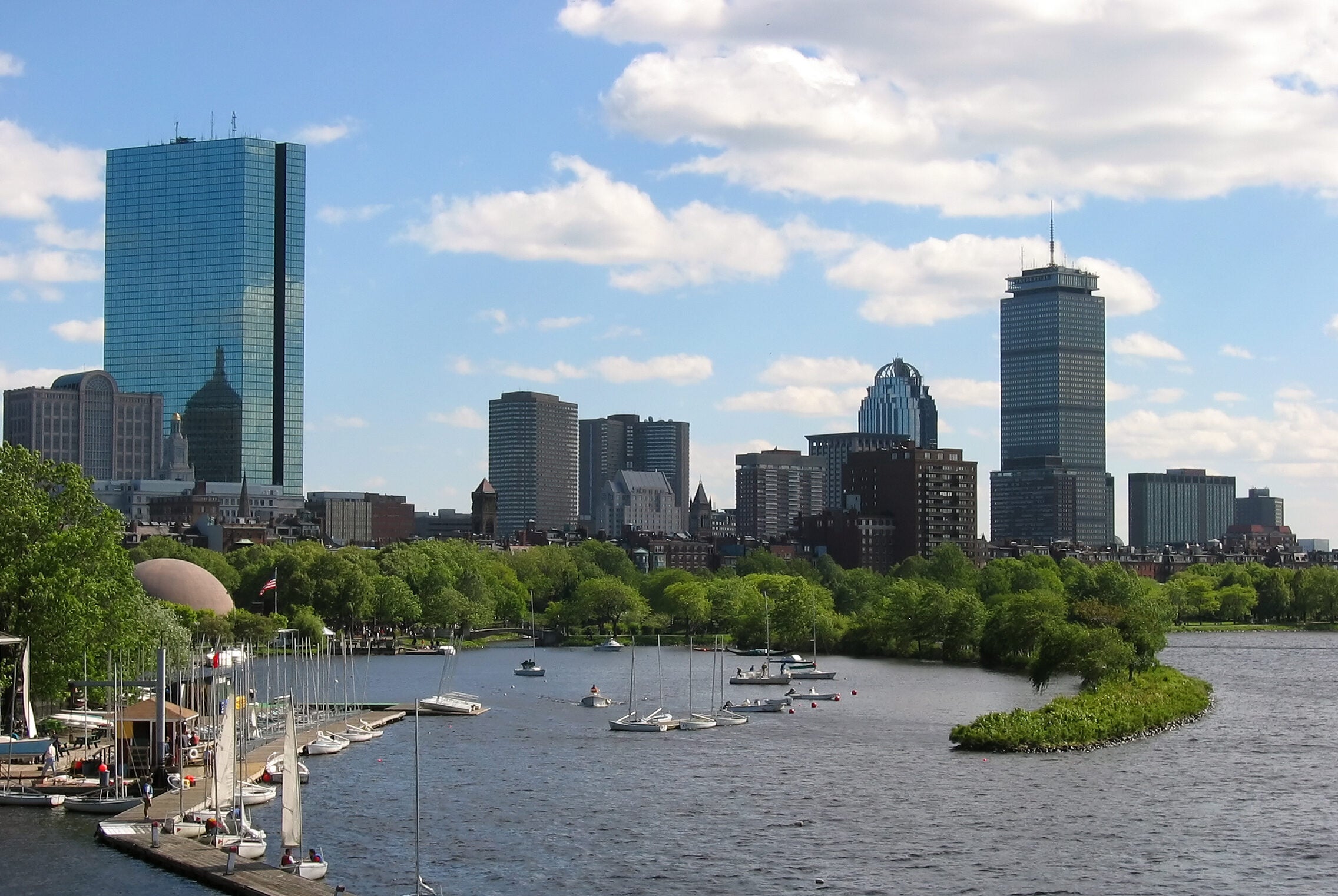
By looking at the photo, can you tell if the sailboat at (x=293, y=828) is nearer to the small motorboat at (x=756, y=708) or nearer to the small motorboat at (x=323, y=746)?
the small motorboat at (x=323, y=746)

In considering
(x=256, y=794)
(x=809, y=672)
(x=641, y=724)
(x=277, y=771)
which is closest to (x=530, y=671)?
(x=809, y=672)

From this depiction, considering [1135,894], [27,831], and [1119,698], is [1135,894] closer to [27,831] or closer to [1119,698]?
[27,831]

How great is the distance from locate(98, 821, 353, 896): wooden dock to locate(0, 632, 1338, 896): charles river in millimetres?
617

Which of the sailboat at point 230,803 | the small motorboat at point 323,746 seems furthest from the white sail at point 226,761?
the small motorboat at point 323,746

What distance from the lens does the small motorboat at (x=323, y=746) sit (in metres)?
94.7

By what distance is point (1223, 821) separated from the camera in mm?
73188

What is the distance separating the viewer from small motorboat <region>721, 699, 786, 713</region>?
124625 millimetres

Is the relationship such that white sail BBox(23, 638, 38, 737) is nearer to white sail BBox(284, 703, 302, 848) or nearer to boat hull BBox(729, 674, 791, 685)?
white sail BBox(284, 703, 302, 848)

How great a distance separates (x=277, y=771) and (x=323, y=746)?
49.7ft

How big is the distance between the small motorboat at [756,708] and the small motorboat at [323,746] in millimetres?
34535

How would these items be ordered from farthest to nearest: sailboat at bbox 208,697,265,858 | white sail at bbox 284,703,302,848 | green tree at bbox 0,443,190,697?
1. green tree at bbox 0,443,190,697
2. sailboat at bbox 208,697,265,858
3. white sail at bbox 284,703,302,848

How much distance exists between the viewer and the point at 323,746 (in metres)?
94.9

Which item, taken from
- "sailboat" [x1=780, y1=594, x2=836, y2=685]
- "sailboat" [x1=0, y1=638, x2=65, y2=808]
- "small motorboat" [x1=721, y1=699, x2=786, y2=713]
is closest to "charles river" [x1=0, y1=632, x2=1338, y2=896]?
"sailboat" [x1=0, y1=638, x2=65, y2=808]

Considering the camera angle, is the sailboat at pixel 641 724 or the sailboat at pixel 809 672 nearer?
the sailboat at pixel 641 724
